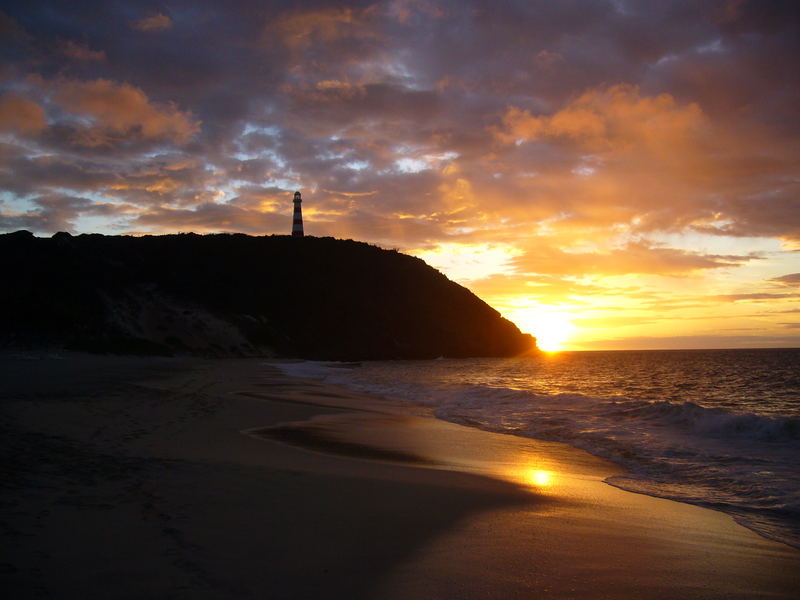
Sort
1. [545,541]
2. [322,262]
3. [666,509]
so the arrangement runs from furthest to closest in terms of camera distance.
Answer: [322,262] → [666,509] → [545,541]

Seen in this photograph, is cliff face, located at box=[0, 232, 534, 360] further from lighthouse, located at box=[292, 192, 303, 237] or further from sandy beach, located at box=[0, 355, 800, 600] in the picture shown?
sandy beach, located at box=[0, 355, 800, 600]

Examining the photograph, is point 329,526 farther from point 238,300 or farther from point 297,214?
point 297,214

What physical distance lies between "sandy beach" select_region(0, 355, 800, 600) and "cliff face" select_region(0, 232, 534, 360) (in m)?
34.7

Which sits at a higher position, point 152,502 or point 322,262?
point 322,262

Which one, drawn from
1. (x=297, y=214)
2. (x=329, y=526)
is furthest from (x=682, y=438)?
(x=297, y=214)

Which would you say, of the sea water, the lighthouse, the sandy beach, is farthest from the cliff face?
the sandy beach

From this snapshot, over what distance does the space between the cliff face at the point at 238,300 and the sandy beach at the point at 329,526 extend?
34.7m

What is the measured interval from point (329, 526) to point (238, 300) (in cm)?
6376

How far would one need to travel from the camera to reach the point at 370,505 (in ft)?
17.2

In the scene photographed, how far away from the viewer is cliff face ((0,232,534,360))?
4446cm

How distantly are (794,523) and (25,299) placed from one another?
48.9 metres

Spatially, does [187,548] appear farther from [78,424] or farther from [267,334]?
[267,334]

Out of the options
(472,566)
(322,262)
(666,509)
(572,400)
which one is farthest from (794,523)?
(322,262)

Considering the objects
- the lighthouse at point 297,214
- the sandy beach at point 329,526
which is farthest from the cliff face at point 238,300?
the sandy beach at point 329,526
